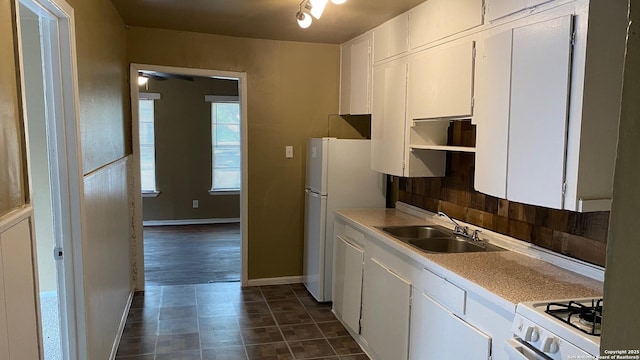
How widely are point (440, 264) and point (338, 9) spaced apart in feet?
6.20

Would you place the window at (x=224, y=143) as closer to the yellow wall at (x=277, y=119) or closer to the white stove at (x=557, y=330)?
the yellow wall at (x=277, y=119)

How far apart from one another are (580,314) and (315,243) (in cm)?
269

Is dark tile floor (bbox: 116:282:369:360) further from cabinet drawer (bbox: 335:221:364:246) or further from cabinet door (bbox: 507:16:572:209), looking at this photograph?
cabinet door (bbox: 507:16:572:209)

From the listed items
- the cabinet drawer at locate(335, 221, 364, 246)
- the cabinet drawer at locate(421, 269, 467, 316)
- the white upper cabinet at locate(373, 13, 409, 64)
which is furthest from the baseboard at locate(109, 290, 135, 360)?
the white upper cabinet at locate(373, 13, 409, 64)

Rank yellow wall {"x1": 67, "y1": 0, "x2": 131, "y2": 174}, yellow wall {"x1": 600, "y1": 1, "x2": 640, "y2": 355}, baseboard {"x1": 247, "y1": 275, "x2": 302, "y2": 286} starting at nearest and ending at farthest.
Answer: yellow wall {"x1": 600, "y1": 1, "x2": 640, "y2": 355}
yellow wall {"x1": 67, "y1": 0, "x2": 131, "y2": 174}
baseboard {"x1": 247, "y1": 275, "x2": 302, "y2": 286}

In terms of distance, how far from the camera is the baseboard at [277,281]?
4359mm

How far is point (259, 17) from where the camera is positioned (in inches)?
132

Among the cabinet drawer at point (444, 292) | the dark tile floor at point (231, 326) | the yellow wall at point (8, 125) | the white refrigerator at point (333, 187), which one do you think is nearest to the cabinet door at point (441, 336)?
the cabinet drawer at point (444, 292)

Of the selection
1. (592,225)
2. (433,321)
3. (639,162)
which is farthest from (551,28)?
(639,162)

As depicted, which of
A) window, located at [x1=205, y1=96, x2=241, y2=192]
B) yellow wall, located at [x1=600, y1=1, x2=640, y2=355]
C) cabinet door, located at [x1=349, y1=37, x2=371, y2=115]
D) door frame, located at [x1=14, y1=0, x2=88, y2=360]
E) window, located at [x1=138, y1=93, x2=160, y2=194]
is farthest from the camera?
window, located at [x1=205, y1=96, x2=241, y2=192]

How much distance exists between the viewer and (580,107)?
1.69 metres

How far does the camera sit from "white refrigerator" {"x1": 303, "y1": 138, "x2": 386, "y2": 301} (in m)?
3.79

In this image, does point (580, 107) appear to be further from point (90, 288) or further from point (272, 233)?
point (272, 233)

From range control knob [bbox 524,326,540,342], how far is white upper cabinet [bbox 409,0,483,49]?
60.4 inches
